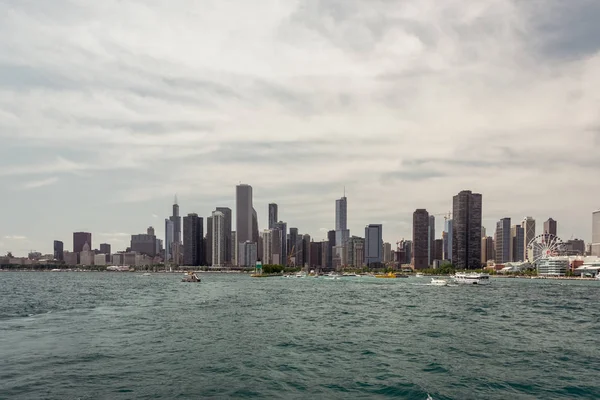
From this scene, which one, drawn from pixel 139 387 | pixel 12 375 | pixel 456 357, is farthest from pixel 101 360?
pixel 456 357

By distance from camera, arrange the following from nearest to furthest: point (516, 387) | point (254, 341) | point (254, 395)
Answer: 1. point (254, 395)
2. point (516, 387)
3. point (254, 341)

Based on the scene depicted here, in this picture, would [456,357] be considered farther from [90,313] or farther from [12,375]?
[90,313]

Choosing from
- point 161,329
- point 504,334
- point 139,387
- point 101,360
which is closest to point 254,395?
point 139,387

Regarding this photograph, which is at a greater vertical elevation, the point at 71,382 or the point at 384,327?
the point at 71,382

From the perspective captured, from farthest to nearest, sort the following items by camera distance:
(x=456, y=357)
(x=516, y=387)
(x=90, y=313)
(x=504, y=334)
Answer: (x=90, y=313), (x=504, y=334), (x=456, y=357), (x=516, y=387)

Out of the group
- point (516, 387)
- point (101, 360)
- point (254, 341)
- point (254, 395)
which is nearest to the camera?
point (254, 395)

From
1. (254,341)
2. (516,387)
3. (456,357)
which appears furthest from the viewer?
(254,341)

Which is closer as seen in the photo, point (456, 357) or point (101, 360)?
point (101, 360)

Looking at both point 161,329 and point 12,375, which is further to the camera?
point 161,329

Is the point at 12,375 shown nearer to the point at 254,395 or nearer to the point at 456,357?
the point at 254,395
